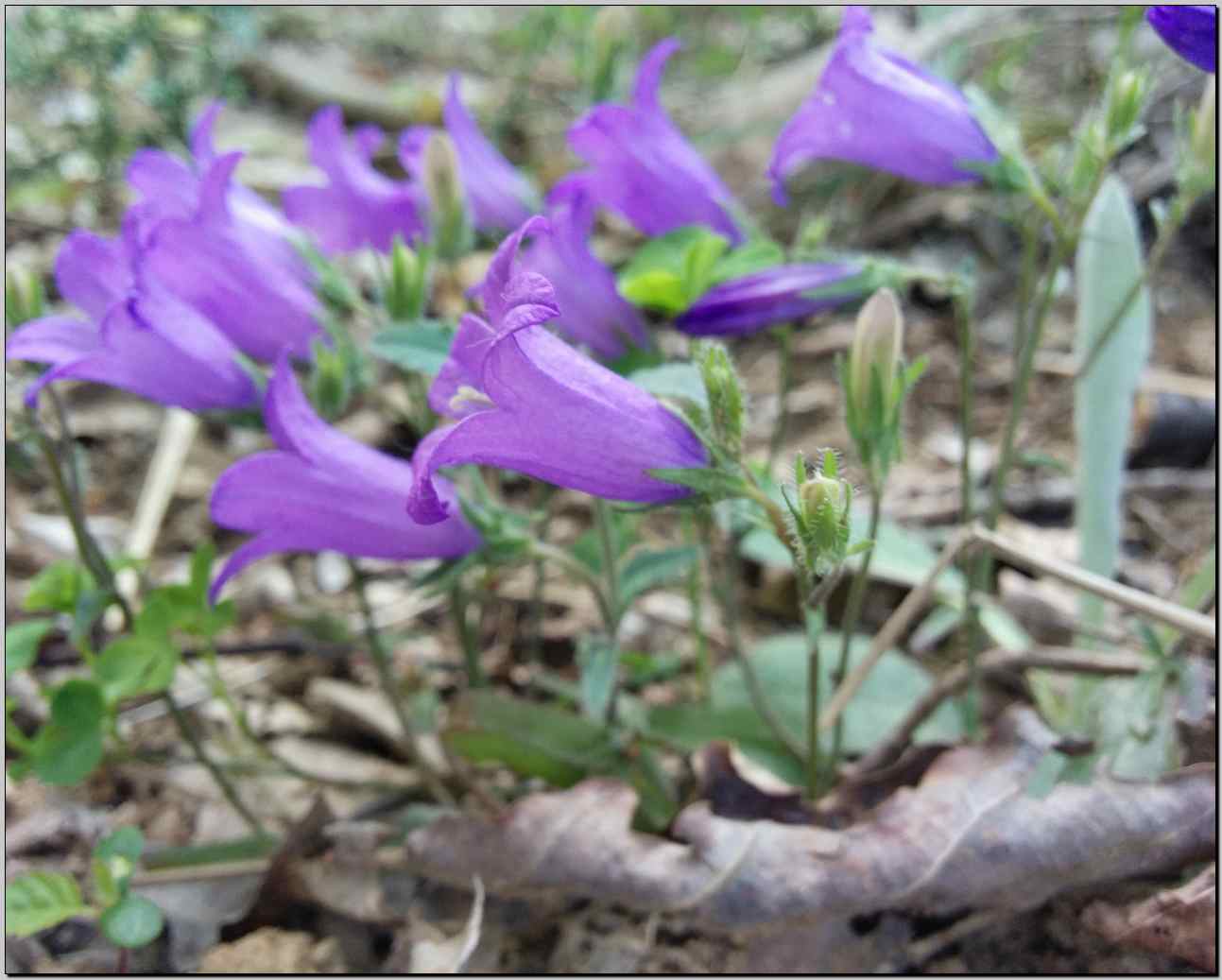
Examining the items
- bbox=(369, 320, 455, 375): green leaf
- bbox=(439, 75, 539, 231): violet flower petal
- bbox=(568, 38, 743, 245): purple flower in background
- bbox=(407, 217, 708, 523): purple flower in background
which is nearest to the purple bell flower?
bbox=(439, 75, 539, 231): violet flower petal

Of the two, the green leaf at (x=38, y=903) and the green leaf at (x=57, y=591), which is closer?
the green leaf at (x=38, y=903)

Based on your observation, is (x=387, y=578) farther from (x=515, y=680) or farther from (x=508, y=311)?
(x=508, y=311)

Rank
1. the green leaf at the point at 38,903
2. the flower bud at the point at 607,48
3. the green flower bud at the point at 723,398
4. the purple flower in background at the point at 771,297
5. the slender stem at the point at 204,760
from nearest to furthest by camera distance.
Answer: the green flower bud at the point at 723,398 → the green leaf at the point at 38,903 → the purple flower in background at the point at 771,297 → the slender stem at the point at 204,760 → the flower bud at the point at 607,48

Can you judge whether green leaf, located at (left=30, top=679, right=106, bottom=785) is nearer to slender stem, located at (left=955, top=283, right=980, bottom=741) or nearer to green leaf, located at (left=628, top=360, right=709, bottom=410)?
green leaf, located at (left=628, top=360, right=709, bottom=410)

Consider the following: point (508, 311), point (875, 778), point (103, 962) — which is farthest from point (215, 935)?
point (508, 311)

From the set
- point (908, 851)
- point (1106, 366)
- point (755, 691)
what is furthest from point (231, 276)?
point (1106, 366)

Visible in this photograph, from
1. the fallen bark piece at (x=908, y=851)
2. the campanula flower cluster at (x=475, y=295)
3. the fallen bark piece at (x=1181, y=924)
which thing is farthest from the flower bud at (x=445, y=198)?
the fallen bark piece at (x=1181, y=924)

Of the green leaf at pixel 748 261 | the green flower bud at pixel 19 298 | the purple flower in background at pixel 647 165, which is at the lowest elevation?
the green leaf at pixel 748 261

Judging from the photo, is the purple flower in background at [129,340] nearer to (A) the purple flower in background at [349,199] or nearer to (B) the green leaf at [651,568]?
(A) the purple flower in background at [349,199]
